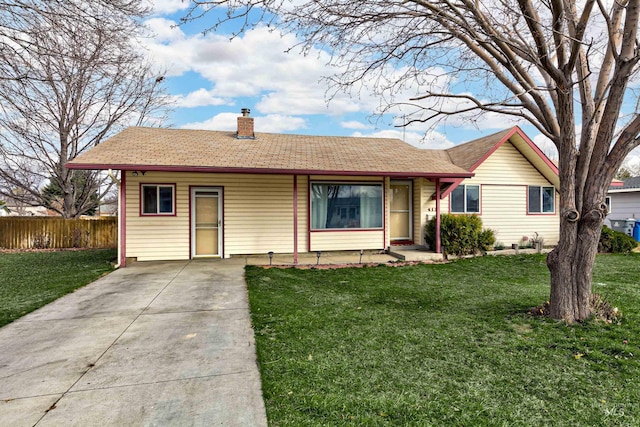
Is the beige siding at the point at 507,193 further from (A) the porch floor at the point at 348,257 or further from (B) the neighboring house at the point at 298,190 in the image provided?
(A) the porch floor at the point at 348,257

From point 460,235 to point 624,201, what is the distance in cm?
1331

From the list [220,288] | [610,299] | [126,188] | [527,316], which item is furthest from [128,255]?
[610,299]

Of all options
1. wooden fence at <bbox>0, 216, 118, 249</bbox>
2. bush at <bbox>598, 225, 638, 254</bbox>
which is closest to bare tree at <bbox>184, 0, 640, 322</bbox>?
bush at <bbox>598, 225, 638, 254</bbox>

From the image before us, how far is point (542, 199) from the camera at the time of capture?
12.4 metres

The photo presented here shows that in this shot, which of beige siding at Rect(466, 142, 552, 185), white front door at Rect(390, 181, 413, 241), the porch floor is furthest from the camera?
beige siding at Rect(466, 142, 552, 185)

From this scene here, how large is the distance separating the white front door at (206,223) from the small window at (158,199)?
24.9 inches

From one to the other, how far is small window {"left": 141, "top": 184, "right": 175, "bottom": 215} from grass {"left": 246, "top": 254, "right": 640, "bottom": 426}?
476 centimetres

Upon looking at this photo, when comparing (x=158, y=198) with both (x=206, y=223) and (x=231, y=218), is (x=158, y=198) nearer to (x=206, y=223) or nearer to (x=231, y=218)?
(x=206, y=223)

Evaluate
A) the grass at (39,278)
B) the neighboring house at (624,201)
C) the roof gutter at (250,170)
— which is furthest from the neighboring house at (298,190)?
the neighboring house at (624,201)

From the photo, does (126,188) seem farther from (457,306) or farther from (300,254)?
(457,306)

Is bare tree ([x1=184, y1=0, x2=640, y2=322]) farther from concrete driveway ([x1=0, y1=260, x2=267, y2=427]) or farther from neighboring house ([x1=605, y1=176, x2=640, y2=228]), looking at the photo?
neighboring house ([x1=605, y1=176, x2=640, y2=228])

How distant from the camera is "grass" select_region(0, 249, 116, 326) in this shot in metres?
5.33

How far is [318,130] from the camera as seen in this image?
561 inches

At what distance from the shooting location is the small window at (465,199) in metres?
11.8
